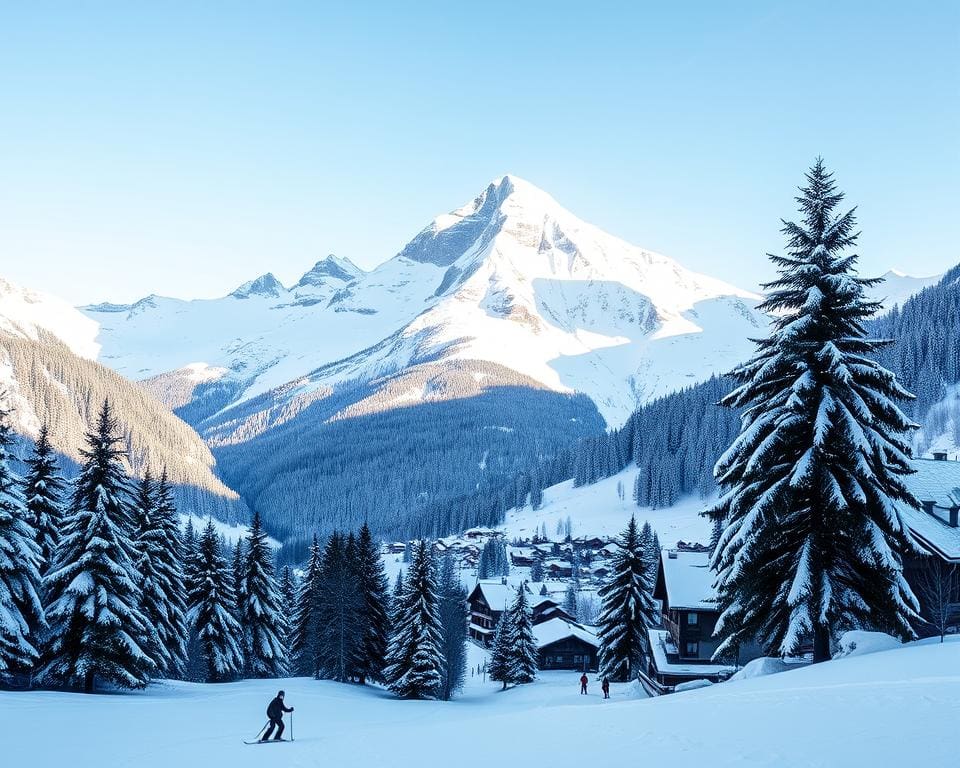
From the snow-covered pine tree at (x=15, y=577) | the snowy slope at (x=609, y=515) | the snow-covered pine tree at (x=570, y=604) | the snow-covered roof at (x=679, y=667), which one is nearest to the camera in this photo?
the snow-covered pine tree at (x=15, y=577)

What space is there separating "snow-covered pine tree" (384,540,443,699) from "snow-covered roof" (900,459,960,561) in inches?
1143

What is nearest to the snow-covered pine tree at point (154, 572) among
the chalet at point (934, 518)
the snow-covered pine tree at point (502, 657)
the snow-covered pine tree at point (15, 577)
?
the snow-covered pine tree at point (15, 577)

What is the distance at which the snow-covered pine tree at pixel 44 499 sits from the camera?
3378 centimetres

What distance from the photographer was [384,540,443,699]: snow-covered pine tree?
46281mm

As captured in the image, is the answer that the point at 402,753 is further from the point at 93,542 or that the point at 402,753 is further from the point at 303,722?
the point at 93,542

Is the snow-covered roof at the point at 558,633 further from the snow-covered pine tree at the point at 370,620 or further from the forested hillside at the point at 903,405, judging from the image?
the forested hillside at the point at 903,405

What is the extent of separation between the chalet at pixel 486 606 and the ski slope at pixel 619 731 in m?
70.5

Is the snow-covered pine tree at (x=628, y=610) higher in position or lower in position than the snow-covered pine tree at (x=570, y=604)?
higher

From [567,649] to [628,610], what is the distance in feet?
119

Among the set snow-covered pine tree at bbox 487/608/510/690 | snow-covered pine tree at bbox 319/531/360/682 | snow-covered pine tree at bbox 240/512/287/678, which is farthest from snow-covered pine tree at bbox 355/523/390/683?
snow-covered pine tree at bbox 487/608/510/690

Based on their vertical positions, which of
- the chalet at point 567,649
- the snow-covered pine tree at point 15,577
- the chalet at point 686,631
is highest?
the snow-covered pine tree at point 15,577

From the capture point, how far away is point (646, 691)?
39.8m

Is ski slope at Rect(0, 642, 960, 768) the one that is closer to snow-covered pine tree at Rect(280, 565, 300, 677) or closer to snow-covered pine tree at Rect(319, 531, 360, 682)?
snow-covered pine tree at Rect(319, 531, 360, 682)

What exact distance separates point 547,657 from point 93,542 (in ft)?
200
